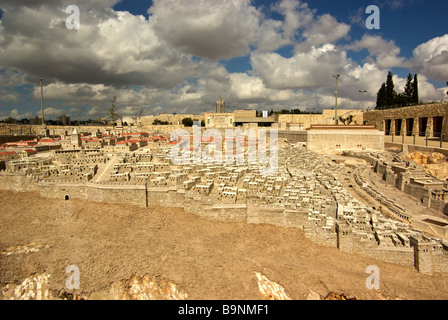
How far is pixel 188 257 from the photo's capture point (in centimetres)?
945

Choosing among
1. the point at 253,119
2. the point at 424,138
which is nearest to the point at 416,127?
the point at 424,138

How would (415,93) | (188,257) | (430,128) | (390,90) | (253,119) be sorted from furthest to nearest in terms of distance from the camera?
1. (253,119)
2. (390,90)
3. (415,93)
4. (430,128)
5. (188,257)

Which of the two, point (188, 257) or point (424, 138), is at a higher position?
point (424, 138)

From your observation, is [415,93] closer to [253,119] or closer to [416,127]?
[416,127]

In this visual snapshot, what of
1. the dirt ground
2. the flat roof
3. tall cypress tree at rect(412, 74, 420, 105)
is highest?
tall cypress tree at rect(412, 74, 420, 105)

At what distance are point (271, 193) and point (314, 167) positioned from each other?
7544 millimetres

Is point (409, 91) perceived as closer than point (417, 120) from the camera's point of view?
No

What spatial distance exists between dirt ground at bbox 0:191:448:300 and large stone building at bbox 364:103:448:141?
19.7 meters

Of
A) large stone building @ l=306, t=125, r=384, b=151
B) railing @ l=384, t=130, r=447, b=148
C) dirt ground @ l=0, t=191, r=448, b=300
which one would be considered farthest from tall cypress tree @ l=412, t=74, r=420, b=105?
dirt ground @ l=0, t=191, r=448, b=300

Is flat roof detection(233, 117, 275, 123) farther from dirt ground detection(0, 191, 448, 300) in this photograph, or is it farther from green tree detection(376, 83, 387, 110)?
dirt ground detection(0, 191, 448, 300)

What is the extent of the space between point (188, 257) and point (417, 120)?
2893cm

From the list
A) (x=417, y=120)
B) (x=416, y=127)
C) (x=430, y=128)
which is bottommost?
(x=430, y=128)

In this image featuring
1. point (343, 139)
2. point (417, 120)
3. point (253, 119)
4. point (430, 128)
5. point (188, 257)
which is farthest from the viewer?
point (253, 119)

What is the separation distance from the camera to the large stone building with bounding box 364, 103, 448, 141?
80.1ft
